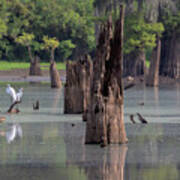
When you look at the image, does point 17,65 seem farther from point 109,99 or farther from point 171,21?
point 109,99

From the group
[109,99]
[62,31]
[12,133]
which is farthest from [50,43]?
[109,99]

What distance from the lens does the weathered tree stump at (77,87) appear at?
22.1m

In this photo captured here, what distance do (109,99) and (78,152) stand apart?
4.65ft

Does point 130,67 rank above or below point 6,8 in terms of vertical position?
below

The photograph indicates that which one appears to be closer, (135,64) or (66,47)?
(135,64)

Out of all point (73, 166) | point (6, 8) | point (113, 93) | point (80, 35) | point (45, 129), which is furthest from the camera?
point (80, 35)

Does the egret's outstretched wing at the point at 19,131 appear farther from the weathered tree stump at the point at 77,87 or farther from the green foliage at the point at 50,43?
the green foliage at the point at 50,43

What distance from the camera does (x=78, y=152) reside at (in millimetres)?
13602

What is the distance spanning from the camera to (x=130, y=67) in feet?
175

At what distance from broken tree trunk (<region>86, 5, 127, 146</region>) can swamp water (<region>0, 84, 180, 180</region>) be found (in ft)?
1.02

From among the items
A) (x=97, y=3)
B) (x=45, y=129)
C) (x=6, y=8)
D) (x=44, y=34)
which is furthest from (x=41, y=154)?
(x=44, y=34)

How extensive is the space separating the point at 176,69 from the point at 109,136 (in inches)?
1471

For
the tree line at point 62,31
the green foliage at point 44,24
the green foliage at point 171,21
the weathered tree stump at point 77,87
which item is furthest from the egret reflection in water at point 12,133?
the green foliage at point 44,24

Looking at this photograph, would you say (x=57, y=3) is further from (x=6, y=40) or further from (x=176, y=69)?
(x=176, y=69)
